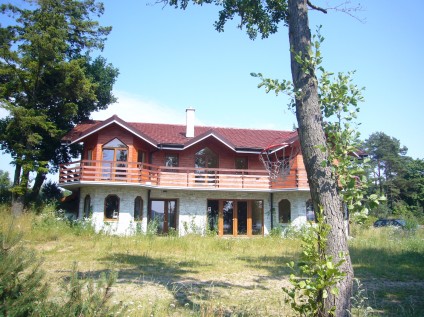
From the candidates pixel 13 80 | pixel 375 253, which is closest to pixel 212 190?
pixel 375 253

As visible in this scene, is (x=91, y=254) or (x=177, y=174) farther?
(x=177, y=174)

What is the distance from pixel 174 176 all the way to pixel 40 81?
9295 mm

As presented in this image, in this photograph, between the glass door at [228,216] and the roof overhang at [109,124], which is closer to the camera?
the roof overhang at [109,124]

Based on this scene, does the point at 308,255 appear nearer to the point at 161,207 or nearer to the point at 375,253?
the point at 375,253

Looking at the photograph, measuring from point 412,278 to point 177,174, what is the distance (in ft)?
47.5

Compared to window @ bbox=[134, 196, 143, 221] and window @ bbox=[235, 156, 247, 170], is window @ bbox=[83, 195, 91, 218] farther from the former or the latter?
window @ bbox=[235, 156, 247, 170]

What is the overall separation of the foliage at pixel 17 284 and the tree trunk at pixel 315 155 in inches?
120

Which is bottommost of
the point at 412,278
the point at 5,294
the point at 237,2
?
the point at 412,278

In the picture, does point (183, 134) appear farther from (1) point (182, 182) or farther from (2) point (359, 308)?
(2) point (359, 308)

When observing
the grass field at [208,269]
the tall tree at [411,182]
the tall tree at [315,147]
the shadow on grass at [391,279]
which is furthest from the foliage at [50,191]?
the tall tree at [411,182]

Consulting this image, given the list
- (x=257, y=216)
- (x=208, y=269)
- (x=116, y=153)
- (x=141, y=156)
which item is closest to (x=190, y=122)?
(x=141, y=156)

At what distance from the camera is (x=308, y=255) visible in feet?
13.4

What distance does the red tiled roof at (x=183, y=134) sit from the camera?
845 inches

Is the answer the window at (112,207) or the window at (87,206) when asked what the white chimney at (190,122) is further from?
the window at (87,206)
